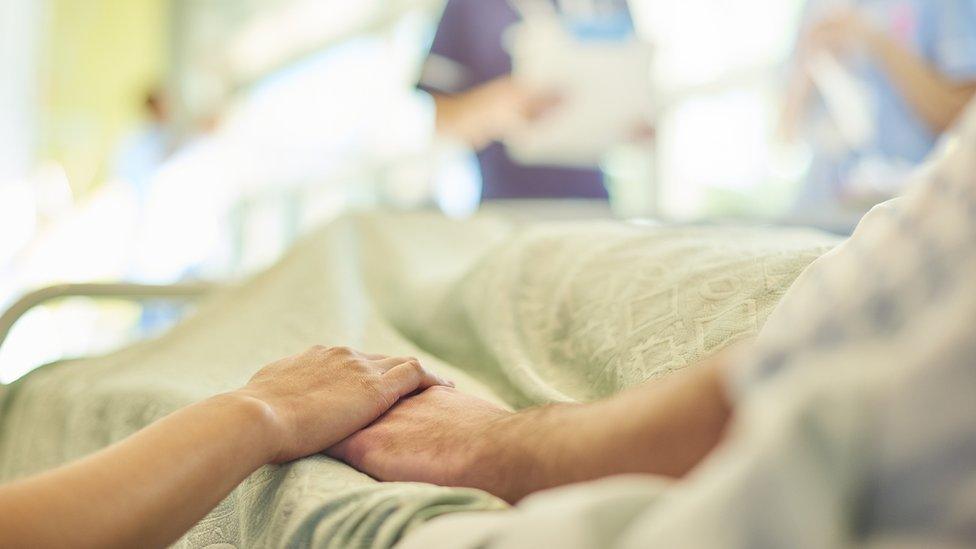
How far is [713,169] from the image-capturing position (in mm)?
3248

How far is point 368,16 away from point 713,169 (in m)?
2.11

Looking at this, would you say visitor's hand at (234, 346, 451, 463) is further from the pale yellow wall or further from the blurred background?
the pale yellow wall

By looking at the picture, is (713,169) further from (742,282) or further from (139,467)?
(139,467)

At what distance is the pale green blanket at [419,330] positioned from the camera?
29.5 inches

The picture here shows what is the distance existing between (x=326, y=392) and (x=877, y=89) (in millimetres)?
1589

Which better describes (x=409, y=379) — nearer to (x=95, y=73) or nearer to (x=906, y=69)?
(x=906, y=69)

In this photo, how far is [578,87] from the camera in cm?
177

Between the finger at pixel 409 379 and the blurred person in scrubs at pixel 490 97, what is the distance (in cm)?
95

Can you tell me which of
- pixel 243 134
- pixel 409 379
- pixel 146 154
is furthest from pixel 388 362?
pixel 243 134

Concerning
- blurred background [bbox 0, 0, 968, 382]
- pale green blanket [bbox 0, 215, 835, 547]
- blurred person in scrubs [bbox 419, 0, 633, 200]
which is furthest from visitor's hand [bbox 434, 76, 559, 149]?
blurred background [bbox 0, 0, 968, 382]

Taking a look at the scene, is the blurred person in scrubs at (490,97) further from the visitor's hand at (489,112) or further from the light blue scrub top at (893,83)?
the light blue scrub top at (893,83)

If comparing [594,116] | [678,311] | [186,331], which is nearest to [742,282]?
[678,311]

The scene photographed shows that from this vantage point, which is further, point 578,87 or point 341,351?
point 578,87

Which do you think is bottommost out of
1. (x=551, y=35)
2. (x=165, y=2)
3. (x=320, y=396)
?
(x=320, y=396)
